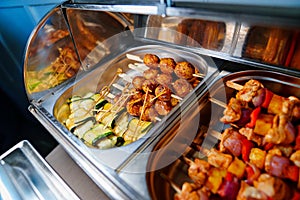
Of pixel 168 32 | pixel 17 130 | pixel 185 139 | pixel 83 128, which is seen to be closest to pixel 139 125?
pixel 185 139

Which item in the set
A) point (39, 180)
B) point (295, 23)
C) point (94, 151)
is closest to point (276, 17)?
point (295, 23)

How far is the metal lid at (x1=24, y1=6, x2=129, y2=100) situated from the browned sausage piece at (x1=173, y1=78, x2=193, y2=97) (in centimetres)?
117

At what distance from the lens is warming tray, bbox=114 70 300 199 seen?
4.22 ft

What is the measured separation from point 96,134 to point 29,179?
29.4 inches

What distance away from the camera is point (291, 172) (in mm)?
1152

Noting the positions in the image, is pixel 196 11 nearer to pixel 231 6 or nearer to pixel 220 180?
pixel 231 6

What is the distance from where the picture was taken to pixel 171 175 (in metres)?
1.42

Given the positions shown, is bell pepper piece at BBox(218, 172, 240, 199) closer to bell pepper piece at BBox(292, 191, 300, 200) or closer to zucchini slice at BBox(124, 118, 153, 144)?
bell pepper piece at BBox(292, 191, 300, 200)

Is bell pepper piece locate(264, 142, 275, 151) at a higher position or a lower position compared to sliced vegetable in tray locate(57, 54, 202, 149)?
lower

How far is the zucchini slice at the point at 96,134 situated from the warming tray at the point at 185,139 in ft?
1.57

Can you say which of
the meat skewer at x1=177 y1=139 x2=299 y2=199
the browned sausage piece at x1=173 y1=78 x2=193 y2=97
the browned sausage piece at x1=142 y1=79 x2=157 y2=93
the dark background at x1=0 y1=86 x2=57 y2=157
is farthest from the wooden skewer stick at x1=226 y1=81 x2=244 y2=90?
the dark background at x1=0 y1=86 x2=57 y2=157

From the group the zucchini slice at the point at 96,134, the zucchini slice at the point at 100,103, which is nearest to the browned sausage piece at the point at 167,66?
the zucchini slice at the point at 100,103

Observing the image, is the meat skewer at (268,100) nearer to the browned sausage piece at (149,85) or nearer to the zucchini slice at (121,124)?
the browned sausage piece at (149,85)

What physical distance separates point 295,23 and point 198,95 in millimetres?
1019
